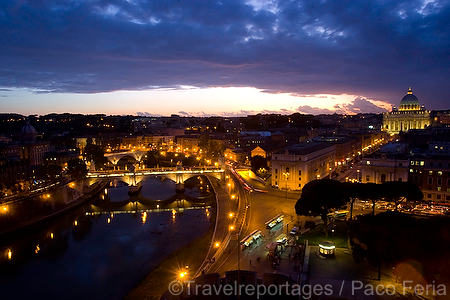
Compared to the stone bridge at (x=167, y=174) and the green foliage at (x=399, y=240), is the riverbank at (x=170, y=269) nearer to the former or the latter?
the green foliage at (x=399, y=240)

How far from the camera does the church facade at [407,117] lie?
6291 cm

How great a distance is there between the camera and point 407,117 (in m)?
64.2

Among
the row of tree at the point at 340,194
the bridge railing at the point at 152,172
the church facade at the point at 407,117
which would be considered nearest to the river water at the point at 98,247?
the bridge railing at the point at 152,172

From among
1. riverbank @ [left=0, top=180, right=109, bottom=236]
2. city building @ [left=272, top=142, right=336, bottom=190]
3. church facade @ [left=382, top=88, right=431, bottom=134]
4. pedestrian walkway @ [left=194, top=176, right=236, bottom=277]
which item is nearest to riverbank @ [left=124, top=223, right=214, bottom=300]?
pedestrian walkway @ [left=194, top=176, right=236, bottom=277]

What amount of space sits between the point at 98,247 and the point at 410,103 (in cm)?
6649

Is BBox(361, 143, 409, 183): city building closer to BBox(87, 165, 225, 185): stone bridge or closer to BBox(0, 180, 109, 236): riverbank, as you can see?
BBox(87, 165, 225, 185): stone bridge

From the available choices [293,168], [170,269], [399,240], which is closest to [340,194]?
[399,240]

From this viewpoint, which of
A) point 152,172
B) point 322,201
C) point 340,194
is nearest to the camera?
point 322,201

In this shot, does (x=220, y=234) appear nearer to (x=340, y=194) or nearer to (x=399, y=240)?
(x=340, y=194)

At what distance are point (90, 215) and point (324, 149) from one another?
19543 millimetres

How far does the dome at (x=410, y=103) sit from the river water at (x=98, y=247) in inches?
2223

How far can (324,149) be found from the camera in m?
29.2

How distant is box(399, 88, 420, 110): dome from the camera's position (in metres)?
65.8

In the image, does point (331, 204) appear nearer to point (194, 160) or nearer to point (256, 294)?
point (256, 294)
